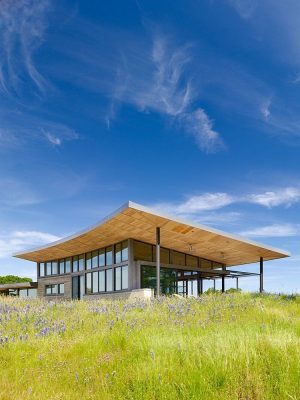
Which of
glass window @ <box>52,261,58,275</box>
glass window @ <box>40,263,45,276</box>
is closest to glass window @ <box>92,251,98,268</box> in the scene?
glass window @ <box>52,261,58,275</box>

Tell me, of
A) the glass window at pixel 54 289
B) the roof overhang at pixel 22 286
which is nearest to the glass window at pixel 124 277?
the glass window at pixel 54 289

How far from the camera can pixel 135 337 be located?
7.54 metres

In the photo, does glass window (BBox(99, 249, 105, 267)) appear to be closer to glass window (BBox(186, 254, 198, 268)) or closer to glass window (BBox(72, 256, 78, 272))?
glass window (BBox(72, 256, 78, 272))

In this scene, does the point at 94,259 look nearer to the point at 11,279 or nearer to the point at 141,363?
the point at 141,363

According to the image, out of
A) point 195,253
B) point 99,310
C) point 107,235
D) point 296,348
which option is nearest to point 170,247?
point 195,253

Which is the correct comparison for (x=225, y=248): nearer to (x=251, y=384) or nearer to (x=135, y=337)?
(x=135, y=337)

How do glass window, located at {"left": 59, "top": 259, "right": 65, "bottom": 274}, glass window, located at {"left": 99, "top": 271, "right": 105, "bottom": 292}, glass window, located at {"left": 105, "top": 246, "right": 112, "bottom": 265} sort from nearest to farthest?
glass window, located at {"left": 105, "top": 246, "right": 112, "bottom": 265} < glass window, located at {"left": 99, "top": 271, "right": 105, "bottom": 292} < glass window, located at {"left": 59, "top": 259, "right": 65, "bottom": 274}

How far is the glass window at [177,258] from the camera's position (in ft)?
103

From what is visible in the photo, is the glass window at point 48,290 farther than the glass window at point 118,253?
Yes

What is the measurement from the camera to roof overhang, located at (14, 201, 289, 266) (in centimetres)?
2156

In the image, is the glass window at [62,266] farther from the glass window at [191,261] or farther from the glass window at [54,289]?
the glass window at [191,261]

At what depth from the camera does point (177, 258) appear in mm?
31828

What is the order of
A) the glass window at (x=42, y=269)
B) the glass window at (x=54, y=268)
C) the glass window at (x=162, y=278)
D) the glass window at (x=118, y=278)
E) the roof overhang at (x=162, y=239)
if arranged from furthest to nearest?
the glass window at (x=42, y=269), the glass window at (x=54, y=268), the glass window at (x=118, y=278), the glass window at (x=162, y=278), the roof overhang at (x=162, y=239)

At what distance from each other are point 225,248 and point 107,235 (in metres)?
9.19
